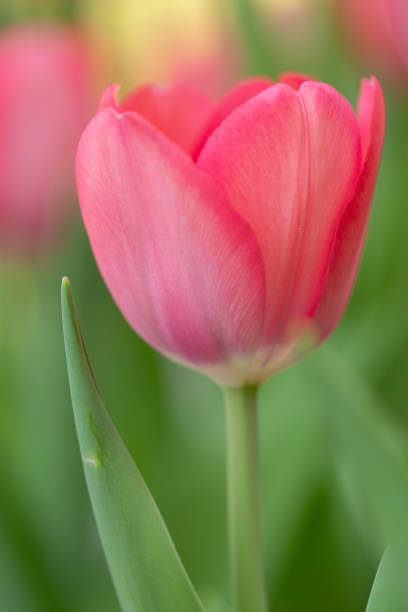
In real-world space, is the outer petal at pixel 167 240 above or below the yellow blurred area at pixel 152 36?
below

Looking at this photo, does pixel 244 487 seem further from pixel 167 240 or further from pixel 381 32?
pixel 381 32

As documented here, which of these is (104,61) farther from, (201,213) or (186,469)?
(201,213)

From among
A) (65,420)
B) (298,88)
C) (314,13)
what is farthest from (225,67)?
(298,88)

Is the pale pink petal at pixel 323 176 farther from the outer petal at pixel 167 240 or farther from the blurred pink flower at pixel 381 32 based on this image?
the blurred pink flower at pixel 381 32

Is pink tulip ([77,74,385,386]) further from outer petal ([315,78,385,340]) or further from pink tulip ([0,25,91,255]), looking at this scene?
pink tulip ([0,25,91,255])

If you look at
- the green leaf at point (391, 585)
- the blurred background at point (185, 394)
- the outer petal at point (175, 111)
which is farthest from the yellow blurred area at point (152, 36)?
the green leaf at point (391, 585)

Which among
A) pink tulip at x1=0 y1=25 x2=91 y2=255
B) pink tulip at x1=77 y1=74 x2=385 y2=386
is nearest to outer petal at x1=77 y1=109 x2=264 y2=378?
pink tulip at x1=77 y1=74 x2=385 y2=386
